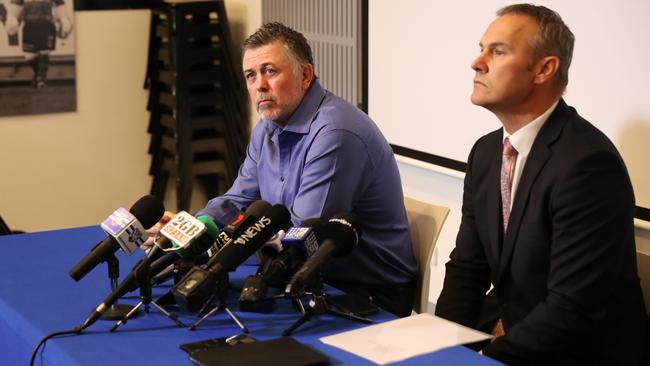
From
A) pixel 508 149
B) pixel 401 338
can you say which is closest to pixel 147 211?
pixel 401 338

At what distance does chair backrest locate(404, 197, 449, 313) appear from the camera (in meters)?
2.98

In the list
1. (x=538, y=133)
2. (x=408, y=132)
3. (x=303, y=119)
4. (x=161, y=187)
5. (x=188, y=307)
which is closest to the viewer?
(x=188, y=307)

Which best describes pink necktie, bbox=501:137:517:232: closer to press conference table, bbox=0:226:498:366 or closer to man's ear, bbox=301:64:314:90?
press conference table, bbox=0:226:498:366

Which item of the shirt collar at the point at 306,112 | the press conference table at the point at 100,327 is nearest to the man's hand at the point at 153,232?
the press conference table at the point at 100,327

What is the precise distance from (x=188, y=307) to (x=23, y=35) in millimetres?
3943

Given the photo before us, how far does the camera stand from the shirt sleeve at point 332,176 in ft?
9.31

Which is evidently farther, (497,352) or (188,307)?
(497,352)

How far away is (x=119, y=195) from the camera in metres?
6.17

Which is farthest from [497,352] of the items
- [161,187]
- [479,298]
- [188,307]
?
[161,187]

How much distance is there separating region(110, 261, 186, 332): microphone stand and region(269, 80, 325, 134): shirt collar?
85cm

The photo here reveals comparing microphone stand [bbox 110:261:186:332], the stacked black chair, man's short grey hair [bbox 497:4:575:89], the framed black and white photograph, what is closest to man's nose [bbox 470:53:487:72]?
man's short grey hair [bbox 497:4:575:89]

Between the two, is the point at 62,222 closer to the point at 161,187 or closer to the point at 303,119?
the point at 161,187

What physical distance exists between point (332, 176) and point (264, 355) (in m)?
0.91

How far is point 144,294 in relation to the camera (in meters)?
2.37
